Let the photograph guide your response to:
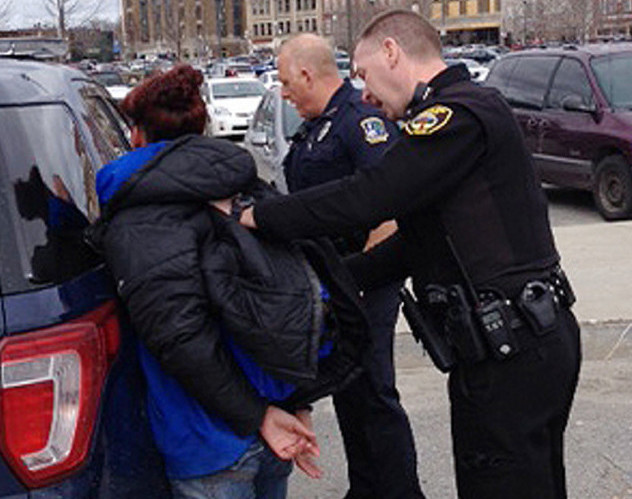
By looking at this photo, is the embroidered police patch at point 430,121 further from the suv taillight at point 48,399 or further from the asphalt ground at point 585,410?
the asphalt ground at point 585,410

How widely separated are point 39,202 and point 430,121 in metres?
0.98

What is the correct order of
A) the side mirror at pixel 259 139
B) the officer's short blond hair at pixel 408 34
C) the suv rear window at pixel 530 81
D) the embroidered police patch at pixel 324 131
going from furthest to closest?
1. the suv rear window at pixel 530 81
2. the side mirror at pixel 259 139
3. the embroidered police patch at pixel 324 131
4. the officer's short blond hair at pixel 408 34

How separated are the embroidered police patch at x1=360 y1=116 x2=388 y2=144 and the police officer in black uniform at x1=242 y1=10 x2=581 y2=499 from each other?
67 centimetres

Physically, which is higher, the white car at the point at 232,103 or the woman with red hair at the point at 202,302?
the woman with red hair at the point at 202,302

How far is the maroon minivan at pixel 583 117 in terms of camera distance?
30.4 ft

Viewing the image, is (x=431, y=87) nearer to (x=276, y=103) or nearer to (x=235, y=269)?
(x=235, y=269)

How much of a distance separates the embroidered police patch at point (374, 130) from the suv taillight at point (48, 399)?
1.57 metres

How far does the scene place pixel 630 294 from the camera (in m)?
6.09

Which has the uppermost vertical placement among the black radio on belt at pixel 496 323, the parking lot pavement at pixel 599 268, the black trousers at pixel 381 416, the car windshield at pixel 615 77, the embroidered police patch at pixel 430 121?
the embroidered police patch at pixel 430 121

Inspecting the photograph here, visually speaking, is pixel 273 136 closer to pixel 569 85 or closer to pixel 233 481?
pixel 569 85

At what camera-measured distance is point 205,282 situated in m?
2.11

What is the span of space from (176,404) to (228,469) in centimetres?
22

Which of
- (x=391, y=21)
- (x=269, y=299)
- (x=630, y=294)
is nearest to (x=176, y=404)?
(x=269, y=299)

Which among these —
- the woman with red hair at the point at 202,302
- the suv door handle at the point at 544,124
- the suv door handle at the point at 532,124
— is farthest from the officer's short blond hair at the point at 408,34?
the suv door handle at the point at 532,124
